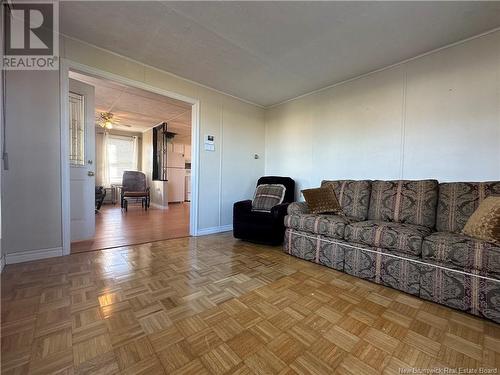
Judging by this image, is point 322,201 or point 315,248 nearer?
point 315,248

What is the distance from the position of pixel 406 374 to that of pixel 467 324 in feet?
2.58

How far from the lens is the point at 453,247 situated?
1626mm

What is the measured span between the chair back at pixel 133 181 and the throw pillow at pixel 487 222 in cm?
680

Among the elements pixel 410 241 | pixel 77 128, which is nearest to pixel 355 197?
pixel 410 241

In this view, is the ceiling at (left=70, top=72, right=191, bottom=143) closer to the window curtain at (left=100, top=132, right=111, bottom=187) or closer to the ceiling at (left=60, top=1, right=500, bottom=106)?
the window curtain at (left=100, top=132, right=111, bottom=187)

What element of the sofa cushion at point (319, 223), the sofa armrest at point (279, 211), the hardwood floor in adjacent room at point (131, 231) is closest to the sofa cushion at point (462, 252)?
the sofa cushion at point (319, 223)

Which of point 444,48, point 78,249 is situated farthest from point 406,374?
point 78,249

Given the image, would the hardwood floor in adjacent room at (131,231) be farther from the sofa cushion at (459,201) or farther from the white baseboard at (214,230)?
the sofa cushion at (459,201)

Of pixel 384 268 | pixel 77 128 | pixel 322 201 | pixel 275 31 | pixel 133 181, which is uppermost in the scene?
pixel 275 31

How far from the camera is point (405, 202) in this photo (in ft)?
7.58

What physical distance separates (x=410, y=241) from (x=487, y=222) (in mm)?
512

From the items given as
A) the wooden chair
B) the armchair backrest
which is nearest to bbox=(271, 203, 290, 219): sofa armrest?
the armchair backrest

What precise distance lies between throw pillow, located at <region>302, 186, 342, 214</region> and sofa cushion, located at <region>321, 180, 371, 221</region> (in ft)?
0.29

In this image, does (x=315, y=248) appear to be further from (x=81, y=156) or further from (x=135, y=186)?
(x=135, y=186)
